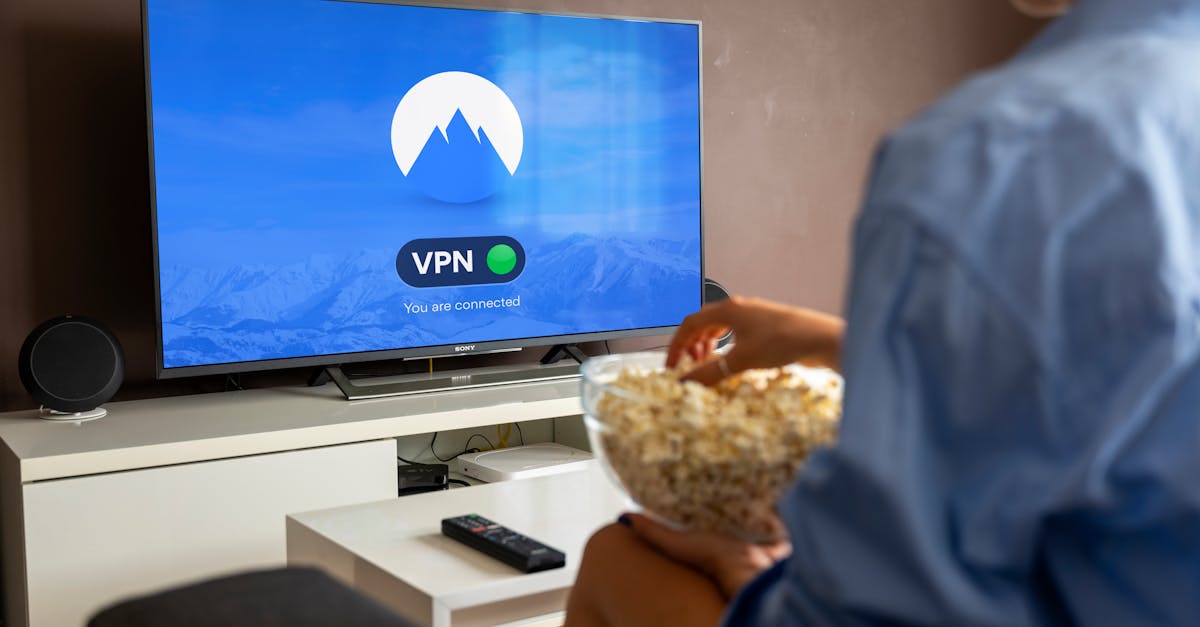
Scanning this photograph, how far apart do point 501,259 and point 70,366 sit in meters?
1.15

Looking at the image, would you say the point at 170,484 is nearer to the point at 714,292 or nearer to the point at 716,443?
the point at 714,292

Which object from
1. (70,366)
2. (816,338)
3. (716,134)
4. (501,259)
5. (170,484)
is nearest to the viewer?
(816,338)

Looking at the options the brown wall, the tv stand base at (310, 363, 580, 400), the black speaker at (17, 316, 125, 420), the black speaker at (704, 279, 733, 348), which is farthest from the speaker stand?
the black speaker at (704, 279, 733, 348)

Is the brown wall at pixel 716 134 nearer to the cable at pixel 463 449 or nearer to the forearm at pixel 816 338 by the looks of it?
the cable at pixel 463 449

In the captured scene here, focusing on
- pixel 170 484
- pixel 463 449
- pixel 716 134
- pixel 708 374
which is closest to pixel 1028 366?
pixel 708 374

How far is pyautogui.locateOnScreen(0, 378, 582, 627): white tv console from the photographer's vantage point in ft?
8.30

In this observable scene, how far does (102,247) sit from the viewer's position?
3.05m

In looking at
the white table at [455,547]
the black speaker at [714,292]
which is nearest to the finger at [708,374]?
the white table at [455,547]

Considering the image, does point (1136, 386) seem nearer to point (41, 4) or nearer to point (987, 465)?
point (987, 465)

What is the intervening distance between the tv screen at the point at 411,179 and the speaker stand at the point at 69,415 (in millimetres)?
189

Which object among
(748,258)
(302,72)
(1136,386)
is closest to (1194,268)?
(1136,386)

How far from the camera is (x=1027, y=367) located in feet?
1.63

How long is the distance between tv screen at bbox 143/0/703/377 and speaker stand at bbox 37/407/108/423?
19 centimetres

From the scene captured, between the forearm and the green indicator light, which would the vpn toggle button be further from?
the forearm
